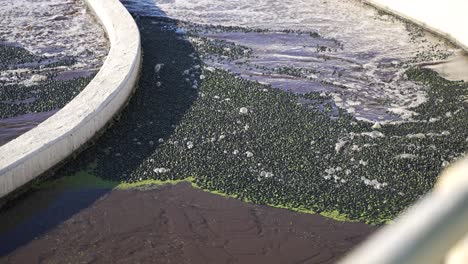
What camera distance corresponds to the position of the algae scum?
6129 mm

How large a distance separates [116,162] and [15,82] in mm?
3122

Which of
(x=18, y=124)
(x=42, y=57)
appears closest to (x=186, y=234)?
(x=18, y=124)

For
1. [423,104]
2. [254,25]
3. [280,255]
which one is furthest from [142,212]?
[254,25]

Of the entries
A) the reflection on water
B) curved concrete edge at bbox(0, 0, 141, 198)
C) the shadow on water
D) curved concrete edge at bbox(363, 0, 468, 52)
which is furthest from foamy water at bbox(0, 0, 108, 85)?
curved concrete edge at bbox(363, 0, 468, 52)

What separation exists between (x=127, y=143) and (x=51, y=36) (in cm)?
514

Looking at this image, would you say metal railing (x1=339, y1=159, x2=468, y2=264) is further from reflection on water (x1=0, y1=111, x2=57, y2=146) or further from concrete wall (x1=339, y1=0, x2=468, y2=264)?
reflection on water (x1=0, y1=111, x2=57, y2=146)

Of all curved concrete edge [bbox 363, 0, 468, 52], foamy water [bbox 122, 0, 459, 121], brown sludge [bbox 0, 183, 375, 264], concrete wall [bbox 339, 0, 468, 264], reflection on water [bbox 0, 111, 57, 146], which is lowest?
brown sludge [bbox 0, 183, 375, 264]

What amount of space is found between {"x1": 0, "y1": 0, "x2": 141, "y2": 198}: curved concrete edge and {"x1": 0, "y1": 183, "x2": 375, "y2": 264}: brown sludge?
78 cm

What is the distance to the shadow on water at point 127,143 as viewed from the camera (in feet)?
18.6

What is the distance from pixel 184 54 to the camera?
10.2 m

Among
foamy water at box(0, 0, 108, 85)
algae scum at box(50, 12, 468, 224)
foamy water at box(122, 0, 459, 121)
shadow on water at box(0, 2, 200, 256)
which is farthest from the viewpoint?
foamy water at box(0, 0, 108, 85)

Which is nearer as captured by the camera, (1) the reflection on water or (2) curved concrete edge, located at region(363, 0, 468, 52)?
(1) the reflection on water

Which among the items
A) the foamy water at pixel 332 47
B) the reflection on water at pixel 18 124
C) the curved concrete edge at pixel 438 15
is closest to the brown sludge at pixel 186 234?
the reflection on water at pixel 18 124

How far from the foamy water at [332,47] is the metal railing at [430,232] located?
7.30 metres
